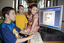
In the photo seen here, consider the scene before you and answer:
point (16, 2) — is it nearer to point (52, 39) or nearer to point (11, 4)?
point (11, 4)

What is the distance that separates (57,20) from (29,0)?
2492mm

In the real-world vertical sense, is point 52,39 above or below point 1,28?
below

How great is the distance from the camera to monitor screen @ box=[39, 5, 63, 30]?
974 millimetres

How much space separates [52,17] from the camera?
1068 millimetres

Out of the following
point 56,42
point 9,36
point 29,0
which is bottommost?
point 56,42

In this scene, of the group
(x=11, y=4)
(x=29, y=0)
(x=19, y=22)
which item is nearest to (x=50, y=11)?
(x=19, y=22)

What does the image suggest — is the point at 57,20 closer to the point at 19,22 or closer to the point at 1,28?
the point at 1,28

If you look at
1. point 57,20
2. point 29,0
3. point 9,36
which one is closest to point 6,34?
point 9,36

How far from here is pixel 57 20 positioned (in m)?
1.00

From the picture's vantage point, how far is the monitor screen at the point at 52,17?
974 millimetres

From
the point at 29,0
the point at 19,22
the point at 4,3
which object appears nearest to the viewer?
the point at 19,22

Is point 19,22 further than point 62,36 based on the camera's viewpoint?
Yes

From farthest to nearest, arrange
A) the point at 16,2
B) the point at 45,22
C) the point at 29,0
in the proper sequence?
the point at 29,0 < the point at 16,2 < the point at 45,22

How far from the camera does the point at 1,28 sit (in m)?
0.87
